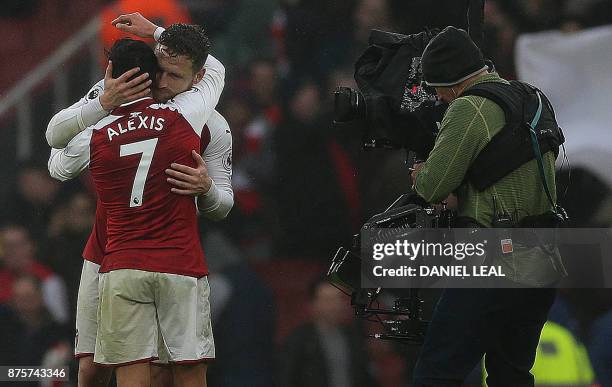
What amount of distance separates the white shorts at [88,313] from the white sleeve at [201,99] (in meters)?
0.89

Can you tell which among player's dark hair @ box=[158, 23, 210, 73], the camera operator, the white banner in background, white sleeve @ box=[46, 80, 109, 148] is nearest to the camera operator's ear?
player's dark hair @ box=[158, 23, 210, 73]

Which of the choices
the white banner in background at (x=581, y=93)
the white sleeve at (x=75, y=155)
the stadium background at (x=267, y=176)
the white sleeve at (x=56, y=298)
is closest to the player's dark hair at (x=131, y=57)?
the white sleeve at (x=75, y=155)

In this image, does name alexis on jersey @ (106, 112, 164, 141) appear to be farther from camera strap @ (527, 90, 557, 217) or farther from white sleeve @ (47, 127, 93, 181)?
camera strap @ (527, 90, 557, 217)

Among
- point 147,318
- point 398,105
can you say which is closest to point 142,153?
point 147,318

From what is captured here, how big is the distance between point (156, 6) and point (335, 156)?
3.85 feet

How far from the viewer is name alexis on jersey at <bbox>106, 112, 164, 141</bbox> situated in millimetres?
4312

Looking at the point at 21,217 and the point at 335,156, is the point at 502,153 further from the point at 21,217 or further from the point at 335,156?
the point at 21,217

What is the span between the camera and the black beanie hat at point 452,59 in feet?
13.6

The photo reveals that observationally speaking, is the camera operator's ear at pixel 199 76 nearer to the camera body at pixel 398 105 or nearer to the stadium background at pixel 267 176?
the camera body at pixel 398 105

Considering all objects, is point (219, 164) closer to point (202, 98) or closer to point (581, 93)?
point (202, 98)

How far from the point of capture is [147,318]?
14.3ft

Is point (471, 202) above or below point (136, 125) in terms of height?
below

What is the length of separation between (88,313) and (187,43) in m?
1.31

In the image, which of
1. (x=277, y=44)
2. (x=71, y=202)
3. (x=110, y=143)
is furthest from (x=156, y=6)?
(x=110, y=143)
